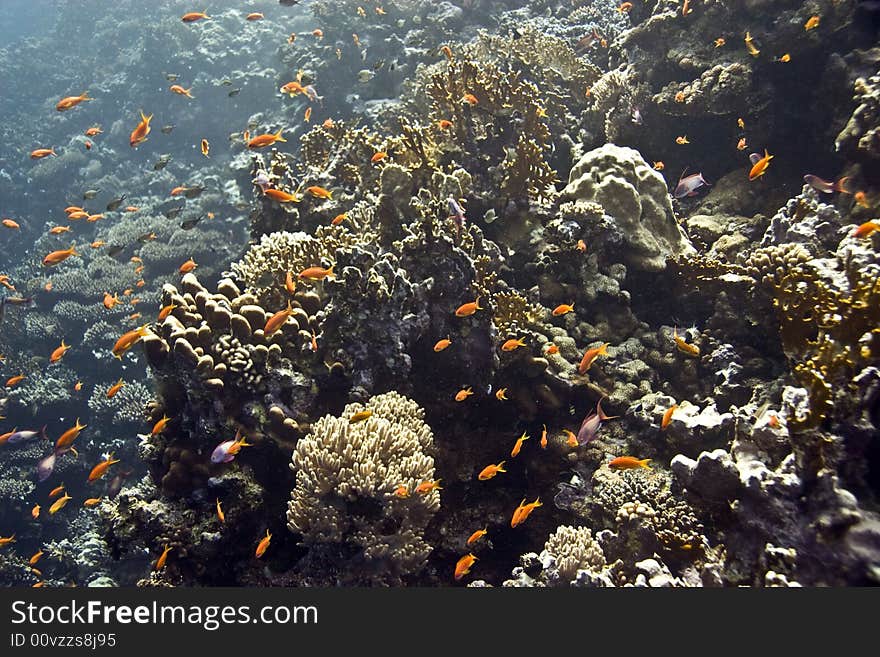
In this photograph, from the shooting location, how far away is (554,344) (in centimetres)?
552

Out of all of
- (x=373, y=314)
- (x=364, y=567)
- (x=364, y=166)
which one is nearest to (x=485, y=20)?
(x=364, y=166)

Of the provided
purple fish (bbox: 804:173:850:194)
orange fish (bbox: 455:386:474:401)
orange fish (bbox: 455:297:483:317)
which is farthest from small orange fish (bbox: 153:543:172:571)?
purple fish (bbox: 804:173:850:194)

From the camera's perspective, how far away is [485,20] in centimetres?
1516

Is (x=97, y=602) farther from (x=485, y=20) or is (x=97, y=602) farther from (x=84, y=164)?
(x=84, y=164)

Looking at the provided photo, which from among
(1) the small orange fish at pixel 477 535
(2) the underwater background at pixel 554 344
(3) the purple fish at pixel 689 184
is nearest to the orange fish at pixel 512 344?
(2) the underwater background at pixel 554 344

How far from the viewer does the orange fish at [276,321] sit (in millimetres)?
4590

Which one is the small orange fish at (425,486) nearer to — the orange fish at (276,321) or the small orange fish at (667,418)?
the orange fish at (276,321)

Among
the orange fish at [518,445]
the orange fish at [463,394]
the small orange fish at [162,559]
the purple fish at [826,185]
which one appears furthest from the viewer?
the purple fish at [826,185]

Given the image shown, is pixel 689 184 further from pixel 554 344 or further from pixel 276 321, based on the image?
pixel 276 321

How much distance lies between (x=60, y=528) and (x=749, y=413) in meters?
14.0

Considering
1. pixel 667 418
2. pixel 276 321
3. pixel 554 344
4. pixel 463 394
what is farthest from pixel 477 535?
pixel 276 321

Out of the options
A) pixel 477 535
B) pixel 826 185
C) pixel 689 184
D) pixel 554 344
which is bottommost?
pixel 477 535

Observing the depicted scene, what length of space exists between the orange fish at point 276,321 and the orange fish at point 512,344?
211cm

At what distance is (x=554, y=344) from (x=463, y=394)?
4.52ft
